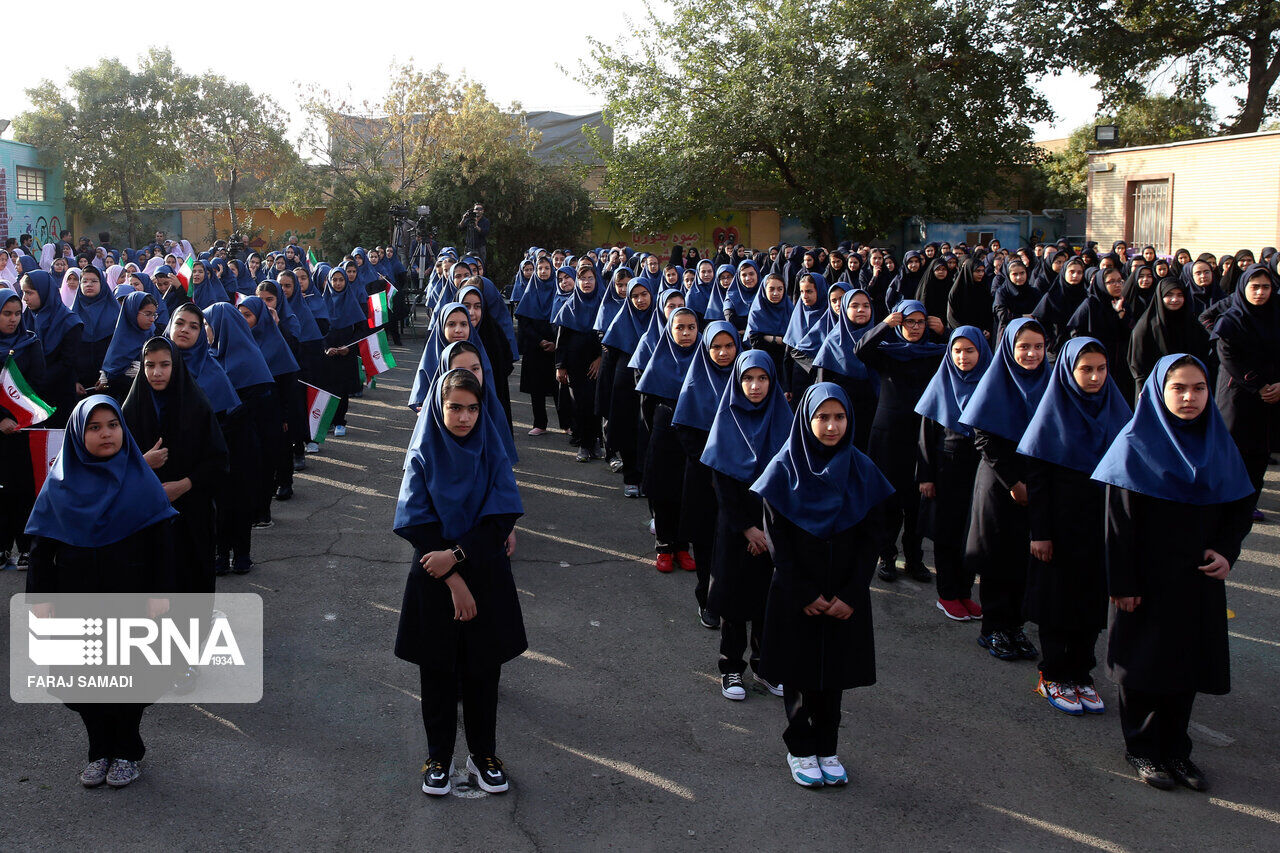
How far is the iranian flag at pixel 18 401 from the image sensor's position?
618 cm

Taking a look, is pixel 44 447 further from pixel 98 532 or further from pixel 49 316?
pixel 49 316

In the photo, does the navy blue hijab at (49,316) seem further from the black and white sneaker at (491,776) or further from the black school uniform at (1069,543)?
the black school uniform at (1069,543)

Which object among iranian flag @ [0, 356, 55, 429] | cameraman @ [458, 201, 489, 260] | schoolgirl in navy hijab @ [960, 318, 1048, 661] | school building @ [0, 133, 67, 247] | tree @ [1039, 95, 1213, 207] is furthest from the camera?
tree @ [1039, 95, 1213, 207]

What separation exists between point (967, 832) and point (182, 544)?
3303mm

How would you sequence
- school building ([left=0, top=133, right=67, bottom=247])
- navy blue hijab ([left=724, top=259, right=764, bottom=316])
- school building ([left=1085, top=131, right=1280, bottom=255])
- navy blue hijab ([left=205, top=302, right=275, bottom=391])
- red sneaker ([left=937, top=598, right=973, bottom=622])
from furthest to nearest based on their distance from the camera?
school building ([left=0, top=133, right=67, bottom=247]), school building ([left=1085, top=131, right=1280, bottom=255]), navy blue hijab ([left=724, top=259, right=764, bottom=316]), navy blue hijab ([left=205, top=302, right=275, bottom=391]), red sneaker ([left=937, top=598, right=973, bottom=622])

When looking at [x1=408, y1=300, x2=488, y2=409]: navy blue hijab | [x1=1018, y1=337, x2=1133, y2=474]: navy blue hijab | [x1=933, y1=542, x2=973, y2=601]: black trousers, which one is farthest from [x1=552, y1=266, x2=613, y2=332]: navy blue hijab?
[x1=1018, y1=337, x2=1133, y2=474]: navy blue hijab

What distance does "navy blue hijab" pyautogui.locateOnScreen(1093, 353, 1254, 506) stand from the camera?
12.4ft

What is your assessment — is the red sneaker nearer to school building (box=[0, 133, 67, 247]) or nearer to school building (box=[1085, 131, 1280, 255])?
school building (box=[1085, 131, 1280, 255])

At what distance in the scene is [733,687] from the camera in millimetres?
4723

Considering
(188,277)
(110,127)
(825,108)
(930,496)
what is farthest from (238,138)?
(930,496)

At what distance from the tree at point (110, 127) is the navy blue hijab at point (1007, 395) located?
30.6m

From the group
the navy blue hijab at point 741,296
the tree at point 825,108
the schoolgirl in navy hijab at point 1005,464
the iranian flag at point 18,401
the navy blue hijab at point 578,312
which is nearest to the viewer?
the schoolgirl in navy hijab at point 1005,464

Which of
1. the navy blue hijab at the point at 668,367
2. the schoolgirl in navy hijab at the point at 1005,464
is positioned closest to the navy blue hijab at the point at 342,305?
the navy blue hijab at the point at 668,367

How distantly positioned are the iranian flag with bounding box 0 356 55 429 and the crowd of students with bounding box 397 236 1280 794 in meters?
2.12
